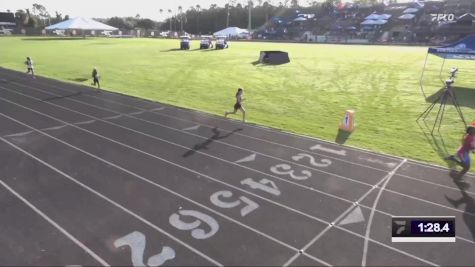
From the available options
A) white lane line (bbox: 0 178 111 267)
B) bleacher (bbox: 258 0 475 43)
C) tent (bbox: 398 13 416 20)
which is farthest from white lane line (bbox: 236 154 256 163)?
tent (bbox: 398 13 416 20)

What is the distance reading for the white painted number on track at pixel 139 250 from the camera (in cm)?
662

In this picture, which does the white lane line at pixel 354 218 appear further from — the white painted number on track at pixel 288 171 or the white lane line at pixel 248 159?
the white lane line at pixel 248 159

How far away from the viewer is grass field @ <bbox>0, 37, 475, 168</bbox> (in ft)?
47.9

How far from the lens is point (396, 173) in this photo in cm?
1069

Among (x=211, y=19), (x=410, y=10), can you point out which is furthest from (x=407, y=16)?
(x=211, y=19)

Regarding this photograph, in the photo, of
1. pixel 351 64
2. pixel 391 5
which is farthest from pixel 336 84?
pixel 391 5

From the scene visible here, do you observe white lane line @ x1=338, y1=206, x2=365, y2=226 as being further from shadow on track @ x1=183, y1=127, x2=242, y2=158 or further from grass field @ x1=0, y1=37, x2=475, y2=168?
shadow on track @ x1=183, y1=127, x2=242, y2=158

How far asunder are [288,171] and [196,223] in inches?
148

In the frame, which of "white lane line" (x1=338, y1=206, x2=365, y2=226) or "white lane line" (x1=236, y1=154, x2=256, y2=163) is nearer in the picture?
"white lane line" (x1=338, y1=206, x2=365, y2=226)

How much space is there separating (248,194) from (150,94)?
1424 centimetres

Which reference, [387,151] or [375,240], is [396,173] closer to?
[387,151]

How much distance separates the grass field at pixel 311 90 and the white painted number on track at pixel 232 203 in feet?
19.9

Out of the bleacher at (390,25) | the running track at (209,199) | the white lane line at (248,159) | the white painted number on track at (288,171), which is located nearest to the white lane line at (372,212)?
the running track at (209,199)

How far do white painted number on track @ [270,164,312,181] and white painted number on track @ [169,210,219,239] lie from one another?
3156 millimetres
